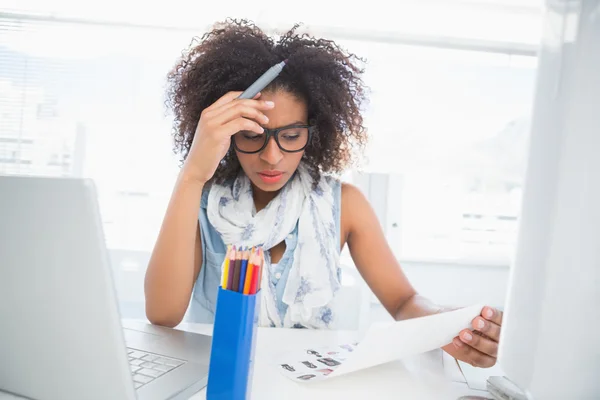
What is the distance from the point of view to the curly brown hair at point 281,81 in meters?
1.25

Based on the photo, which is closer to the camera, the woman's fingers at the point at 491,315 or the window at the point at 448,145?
the woman's fingers at the point at 491,315

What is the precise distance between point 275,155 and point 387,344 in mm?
562

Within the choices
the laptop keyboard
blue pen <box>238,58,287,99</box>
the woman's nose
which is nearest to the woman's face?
the woman's nose

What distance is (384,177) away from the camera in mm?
2785

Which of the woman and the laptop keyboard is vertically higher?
the woman

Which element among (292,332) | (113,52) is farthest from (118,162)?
(292,332)

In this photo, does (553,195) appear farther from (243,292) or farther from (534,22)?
(534,22)

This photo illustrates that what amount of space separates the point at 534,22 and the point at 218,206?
3123 mm

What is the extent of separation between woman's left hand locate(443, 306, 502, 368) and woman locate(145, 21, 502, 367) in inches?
8.7

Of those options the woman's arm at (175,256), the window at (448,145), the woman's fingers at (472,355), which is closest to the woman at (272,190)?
the woman's arm at (175,256)

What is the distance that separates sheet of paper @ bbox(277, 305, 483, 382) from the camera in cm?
66

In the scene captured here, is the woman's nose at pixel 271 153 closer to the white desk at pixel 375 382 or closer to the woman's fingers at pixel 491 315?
the white desk at pixel 375 382

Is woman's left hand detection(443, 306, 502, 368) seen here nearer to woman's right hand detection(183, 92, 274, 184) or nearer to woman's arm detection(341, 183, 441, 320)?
woman's arm detection(341, 183, 441, 320)

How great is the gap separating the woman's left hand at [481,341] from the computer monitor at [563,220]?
→ 0.25 metres
